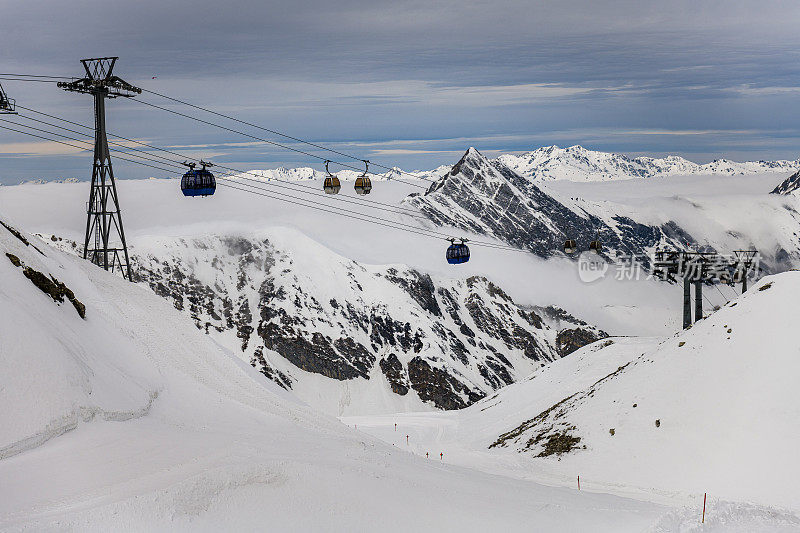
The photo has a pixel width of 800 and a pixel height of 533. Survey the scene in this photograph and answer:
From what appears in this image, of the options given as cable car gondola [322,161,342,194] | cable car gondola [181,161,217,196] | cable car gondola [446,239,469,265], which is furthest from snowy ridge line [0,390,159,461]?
cable car gondola [446,239,469,265]

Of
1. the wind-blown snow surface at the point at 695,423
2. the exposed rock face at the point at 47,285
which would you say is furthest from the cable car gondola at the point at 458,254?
the exposed rock face at the point at 47,285

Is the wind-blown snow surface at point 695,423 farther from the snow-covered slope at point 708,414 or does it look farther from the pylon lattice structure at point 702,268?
the pylon lattice structure at point 702,268

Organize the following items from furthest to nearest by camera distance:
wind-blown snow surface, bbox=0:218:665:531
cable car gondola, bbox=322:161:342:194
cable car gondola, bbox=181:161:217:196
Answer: cable car gondola, bbox=322:161:342:194 → cable car gondola, bbox=181:161:217:196 → wind-blown snow surface, bbox=0:218:665:531

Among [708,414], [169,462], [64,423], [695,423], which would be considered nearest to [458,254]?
[695,423]

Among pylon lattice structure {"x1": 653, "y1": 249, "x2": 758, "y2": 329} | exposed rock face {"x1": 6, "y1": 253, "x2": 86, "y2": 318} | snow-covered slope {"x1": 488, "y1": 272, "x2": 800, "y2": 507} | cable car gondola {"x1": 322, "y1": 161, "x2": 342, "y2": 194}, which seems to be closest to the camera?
exposed rock face {"x1": 6, "y1": 253, "x2": 86, "y2": 318}

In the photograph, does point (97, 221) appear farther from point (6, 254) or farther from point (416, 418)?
point (416, 418)

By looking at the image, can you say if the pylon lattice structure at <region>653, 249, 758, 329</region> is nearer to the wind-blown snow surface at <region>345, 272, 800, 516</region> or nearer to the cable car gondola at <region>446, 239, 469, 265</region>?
the wind-blown snow surface at <region>345, 272, 800, 516</region>
